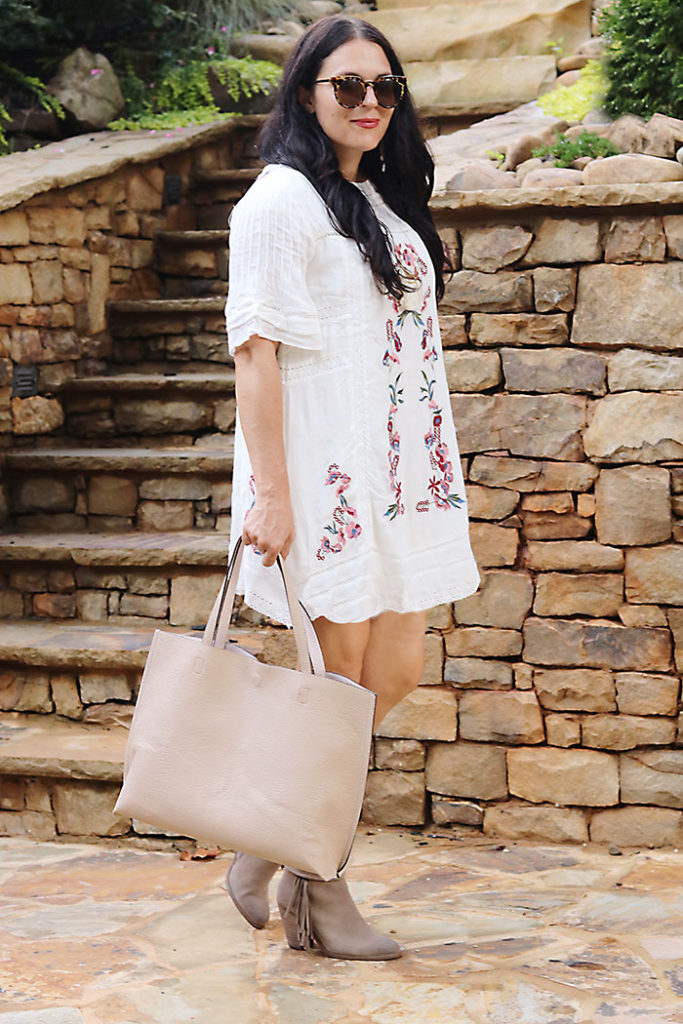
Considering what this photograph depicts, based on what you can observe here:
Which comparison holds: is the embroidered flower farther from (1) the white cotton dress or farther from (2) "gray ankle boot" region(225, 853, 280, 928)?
(2) "gray ankle boot" region(225, 853, 280, 928)

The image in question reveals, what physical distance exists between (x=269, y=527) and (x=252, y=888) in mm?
821

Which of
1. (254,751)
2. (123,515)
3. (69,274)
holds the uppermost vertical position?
(69,274)

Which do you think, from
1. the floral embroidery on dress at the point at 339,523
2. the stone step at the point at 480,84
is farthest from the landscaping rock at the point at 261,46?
the floral embroidery on dress at the point at 339,523

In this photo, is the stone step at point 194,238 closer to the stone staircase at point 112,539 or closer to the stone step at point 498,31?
the stone staircase at point 112,539

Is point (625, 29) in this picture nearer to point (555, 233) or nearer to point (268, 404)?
point (555, 233)

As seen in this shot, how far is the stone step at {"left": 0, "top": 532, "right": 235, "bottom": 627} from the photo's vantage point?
388cm

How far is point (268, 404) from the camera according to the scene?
217 cm

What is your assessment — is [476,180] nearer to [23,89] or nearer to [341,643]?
[341,643]

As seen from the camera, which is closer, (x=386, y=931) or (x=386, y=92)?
(x=386, y=92)

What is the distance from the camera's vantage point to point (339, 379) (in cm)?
225

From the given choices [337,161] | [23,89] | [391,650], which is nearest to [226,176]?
[23,89]

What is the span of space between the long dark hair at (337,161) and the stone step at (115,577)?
1.63 m

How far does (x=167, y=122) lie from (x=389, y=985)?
14.6 ft

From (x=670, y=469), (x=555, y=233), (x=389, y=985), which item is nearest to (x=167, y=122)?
(x=555, y=233)
